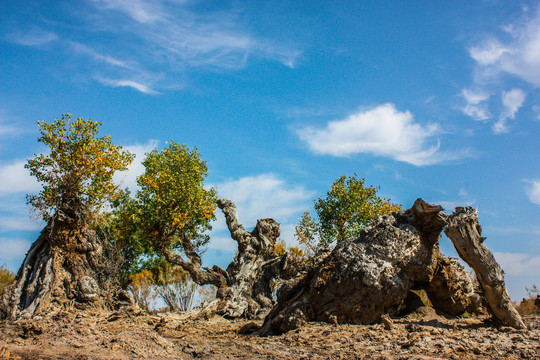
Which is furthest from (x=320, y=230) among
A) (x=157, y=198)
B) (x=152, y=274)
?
(x=152, y=274)

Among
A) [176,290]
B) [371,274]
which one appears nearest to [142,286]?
[176,290]

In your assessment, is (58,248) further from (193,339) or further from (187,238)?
(187,238)

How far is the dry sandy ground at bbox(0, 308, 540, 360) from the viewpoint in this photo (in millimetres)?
7273

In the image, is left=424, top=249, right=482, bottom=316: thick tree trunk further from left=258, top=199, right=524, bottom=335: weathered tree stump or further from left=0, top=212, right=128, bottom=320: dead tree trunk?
left=0, top=212, right=128, bottom=320: dead tree trunk

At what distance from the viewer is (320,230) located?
2352 centimetres

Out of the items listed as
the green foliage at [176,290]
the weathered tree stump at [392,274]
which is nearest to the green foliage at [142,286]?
the green foliage at [176,290]

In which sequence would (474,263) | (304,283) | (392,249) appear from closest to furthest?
(474,263) < (392,249) < (304,283)

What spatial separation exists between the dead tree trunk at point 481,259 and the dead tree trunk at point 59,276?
34.8ft

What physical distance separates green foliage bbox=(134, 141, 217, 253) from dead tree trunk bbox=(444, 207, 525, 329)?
12.8 meters

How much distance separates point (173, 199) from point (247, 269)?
4.76 meters

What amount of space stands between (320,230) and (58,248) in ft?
45.6

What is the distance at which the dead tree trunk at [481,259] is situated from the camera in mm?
9492

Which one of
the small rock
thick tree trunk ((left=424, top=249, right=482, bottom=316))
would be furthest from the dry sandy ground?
thick tree trunk ((left=424, top=249, right=482, bottom=316))

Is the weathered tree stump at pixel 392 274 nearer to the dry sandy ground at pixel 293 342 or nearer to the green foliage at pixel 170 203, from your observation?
the dry sandy ground at pixel 293 342
